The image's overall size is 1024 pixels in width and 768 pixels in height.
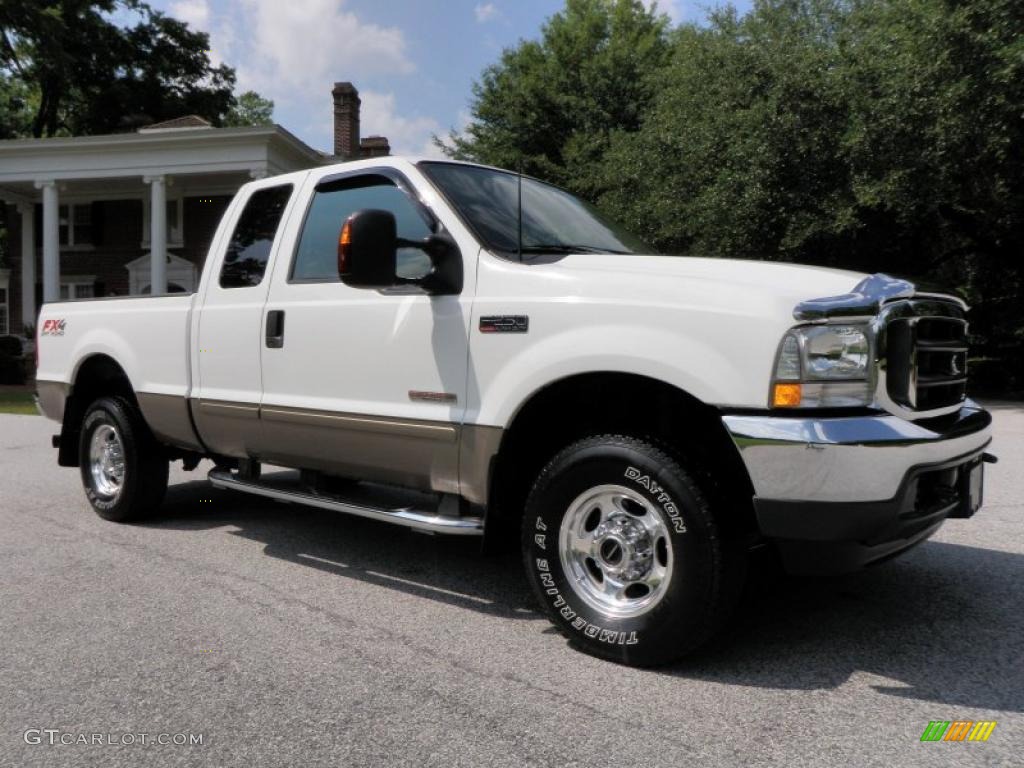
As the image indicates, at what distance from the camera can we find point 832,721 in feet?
8.96

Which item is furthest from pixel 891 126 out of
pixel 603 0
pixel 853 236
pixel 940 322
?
pixel 603 0

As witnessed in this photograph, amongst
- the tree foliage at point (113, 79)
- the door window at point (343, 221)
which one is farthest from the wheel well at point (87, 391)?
the tree foliage at point (113, 79)

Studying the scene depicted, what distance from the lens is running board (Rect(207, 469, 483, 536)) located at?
3553 mm

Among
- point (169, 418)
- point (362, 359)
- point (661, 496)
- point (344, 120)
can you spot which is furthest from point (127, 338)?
point (344, 120)

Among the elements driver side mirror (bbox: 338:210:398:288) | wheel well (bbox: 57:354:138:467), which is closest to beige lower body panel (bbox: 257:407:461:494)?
driver side mirror (bbox: 338:210:398:288)

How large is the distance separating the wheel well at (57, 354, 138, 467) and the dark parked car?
19341mm

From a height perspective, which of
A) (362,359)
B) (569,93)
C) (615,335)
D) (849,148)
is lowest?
(362,359)

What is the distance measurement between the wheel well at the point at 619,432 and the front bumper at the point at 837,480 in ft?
0.69

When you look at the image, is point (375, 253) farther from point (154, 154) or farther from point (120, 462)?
point (154, 154)

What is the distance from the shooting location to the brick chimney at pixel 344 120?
30.6 m

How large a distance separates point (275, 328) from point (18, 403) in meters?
15.0

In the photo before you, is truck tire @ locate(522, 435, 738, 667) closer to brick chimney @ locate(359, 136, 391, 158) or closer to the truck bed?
the truck bed

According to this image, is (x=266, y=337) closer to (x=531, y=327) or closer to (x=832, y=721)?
(x=531, y=327)

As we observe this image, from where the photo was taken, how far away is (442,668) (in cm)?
315
